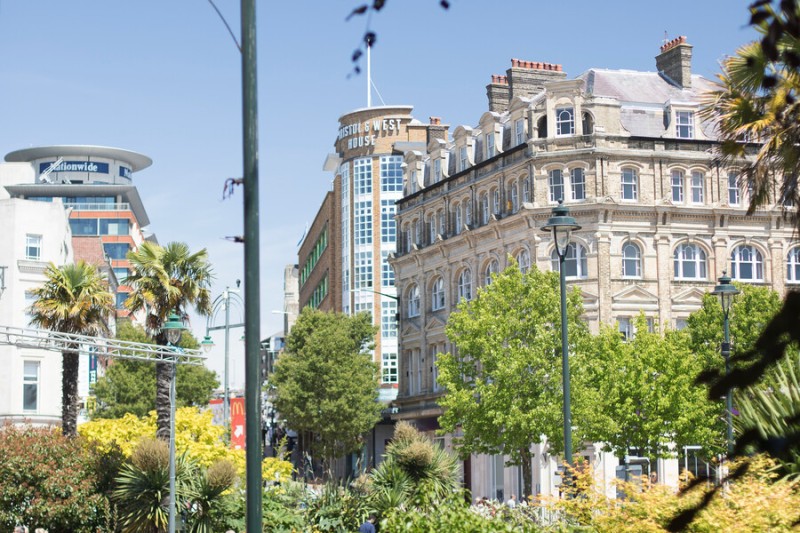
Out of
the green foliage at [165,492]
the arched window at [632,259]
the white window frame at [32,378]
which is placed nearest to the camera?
the green foliage at [165,492]

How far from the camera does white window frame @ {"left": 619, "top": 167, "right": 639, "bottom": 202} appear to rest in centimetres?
5997

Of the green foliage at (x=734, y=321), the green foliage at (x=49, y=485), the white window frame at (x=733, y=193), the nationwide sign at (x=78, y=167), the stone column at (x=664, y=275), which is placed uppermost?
the nationwide sign at (x=78, y=167)

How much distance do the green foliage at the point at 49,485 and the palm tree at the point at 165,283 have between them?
11.5 m

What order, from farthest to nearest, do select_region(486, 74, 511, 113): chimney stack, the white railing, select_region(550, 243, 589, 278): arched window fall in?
select_region(486, 74, 511, 113): chimney stack, select_region(550, 243, 589, 278): arched window, the white railing

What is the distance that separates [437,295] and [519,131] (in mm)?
12016

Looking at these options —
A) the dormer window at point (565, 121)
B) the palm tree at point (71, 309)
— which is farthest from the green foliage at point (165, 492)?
the dormer window at point (565, 121)

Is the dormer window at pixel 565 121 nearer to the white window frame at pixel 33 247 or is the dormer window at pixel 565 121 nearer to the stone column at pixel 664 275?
the stone column at pixel 664 275

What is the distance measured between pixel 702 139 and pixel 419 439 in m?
34.4

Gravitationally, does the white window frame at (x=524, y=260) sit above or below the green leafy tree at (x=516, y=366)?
above

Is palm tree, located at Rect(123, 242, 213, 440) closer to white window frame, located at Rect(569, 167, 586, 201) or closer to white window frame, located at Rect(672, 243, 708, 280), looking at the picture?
white window frame, located at Rect(569, 167, 586, 201)

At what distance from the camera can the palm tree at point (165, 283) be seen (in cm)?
4616

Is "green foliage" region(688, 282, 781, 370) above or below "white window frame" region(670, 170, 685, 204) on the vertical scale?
below

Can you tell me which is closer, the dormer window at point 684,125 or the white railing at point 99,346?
the white railing at point 99,346

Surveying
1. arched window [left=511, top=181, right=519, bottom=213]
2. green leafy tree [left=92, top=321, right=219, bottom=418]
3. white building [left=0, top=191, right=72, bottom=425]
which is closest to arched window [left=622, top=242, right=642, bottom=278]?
arched window [left=511, top=181, right=519, bottom=213]
